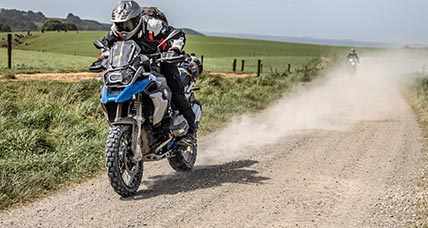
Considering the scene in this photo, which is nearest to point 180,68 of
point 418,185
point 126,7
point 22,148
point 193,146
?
point 193,146

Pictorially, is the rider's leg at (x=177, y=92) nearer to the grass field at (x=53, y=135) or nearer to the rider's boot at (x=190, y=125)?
the rider's boot at (x=190, y=125)

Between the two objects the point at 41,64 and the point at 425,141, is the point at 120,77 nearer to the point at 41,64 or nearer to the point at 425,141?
the point at 425,141

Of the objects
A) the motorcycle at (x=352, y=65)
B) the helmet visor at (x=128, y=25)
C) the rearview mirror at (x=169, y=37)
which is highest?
the helmet visor at (x=128, y=25)

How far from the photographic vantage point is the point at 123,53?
21.3 ft

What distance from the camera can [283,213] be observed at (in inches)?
237

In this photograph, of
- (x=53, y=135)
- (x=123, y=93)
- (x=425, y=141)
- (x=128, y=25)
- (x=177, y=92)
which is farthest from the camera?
(x=425, y=141)

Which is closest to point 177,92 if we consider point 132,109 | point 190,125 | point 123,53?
point 190,125

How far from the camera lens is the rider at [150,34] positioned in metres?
6.62

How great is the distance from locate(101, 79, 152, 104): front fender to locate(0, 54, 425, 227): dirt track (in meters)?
1.03

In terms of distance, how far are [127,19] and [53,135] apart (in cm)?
359

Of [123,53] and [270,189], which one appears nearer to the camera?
[123,53]

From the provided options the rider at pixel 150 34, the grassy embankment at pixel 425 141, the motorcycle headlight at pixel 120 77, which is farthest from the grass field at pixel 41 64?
the motorcycle headlight at pixel 120 77

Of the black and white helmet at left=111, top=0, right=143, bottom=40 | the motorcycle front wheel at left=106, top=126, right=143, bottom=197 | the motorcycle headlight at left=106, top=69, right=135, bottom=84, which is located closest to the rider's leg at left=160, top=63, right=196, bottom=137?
the black and white helmet at left=111, top=0, right=143, bottom=40

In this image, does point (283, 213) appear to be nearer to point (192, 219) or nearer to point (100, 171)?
point (192, 219)
